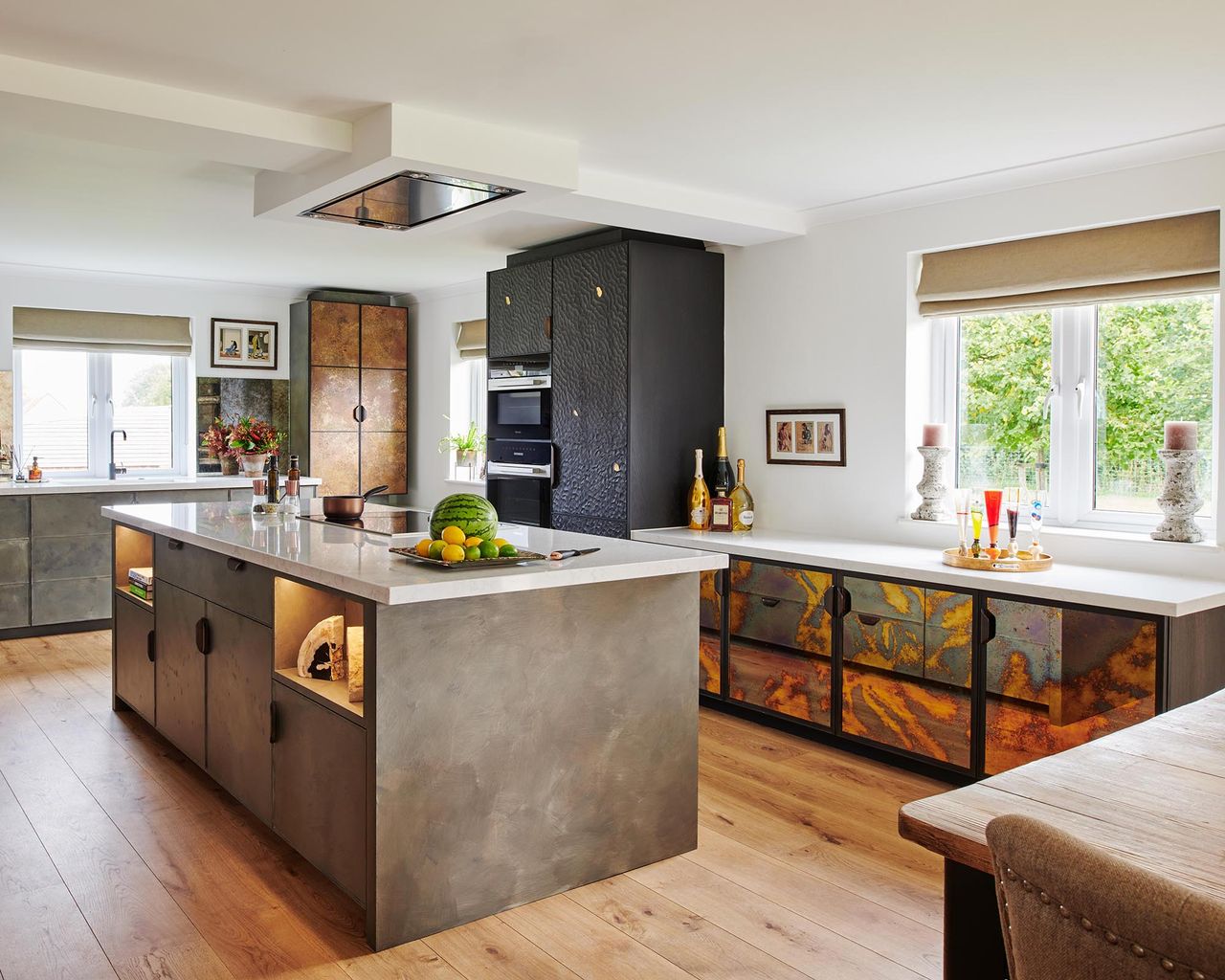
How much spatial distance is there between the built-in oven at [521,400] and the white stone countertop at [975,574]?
1039 millimetres

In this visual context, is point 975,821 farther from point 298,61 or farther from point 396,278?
point 396,278

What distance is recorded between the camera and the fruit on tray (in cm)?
271

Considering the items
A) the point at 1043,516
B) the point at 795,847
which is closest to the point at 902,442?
the point at 1043,516

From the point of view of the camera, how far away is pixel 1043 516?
4.05 metres

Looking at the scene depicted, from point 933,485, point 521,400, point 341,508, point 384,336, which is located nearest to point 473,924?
point 341,508

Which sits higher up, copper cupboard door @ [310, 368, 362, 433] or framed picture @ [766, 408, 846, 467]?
copper cupboard door @ [310, 368, 362, 433]

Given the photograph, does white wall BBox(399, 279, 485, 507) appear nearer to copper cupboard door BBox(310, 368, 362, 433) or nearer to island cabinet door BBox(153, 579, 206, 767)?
copper cupboard door BBox(310, 368, 362, 433)

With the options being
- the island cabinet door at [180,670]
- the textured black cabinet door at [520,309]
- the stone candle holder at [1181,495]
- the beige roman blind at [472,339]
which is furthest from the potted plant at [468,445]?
the stone candle holder at [1181,495]

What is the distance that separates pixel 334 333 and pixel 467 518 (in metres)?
4.97

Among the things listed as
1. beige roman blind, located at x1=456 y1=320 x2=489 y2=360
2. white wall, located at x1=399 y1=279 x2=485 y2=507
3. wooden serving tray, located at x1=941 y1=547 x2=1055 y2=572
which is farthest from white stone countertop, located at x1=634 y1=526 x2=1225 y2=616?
white wall, located at x1=399 y1=279 x2=485 y2=507

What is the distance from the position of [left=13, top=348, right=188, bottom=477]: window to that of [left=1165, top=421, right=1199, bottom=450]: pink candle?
6.36 metres

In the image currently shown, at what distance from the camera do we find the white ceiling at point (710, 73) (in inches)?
97.0

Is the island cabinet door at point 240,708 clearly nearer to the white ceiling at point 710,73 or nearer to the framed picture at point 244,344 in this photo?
the white ceiling at point 710,73

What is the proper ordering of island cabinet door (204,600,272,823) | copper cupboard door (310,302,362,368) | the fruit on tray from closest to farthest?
the fruit on tray
island cabinet door (204,600,272,823)
copper cupboard door (310,302,362,368)
